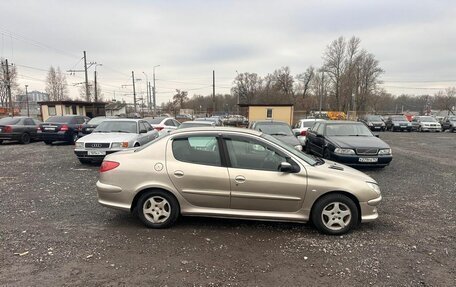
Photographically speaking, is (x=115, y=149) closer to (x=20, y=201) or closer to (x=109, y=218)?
(x=20, y=201)

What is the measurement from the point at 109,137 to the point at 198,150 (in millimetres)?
5621

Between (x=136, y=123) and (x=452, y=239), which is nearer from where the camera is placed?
(x=452, y=239)

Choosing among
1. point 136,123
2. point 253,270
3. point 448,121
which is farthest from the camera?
point 448,121

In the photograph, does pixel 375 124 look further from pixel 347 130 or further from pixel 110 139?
pixel 110 139

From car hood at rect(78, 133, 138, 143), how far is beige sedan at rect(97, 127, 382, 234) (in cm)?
465

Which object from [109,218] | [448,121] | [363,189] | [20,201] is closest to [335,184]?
[363,189]

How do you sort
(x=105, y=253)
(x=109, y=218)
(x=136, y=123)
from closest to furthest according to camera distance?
(x=105, y=253) < (x=109, y=218) < (x=136, y=123)

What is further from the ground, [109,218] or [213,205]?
[213,205]

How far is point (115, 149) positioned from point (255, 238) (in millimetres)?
5957

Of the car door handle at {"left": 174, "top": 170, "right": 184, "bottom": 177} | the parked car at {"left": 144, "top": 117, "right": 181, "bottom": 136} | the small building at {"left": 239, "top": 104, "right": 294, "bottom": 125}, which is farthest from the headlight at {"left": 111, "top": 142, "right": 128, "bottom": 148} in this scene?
the small building at {"left": 239, "top": 104, "right": 294, "bottom": 125}

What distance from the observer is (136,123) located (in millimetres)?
10211

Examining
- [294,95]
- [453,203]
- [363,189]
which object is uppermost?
[294,95]

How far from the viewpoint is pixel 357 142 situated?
848 centimetres

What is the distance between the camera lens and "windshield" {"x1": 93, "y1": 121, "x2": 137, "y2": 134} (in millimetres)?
9742
